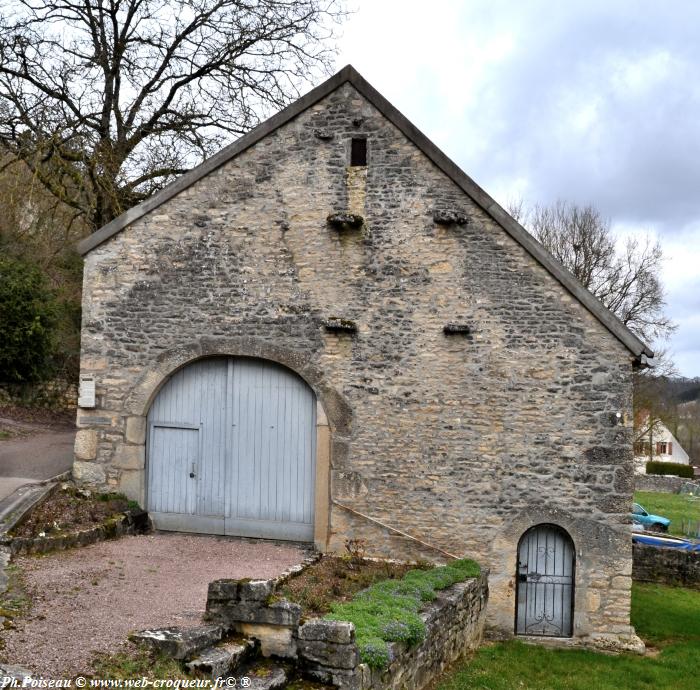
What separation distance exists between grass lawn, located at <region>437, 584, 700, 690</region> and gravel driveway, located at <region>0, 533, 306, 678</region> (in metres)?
2.56

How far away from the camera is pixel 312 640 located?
5.68 meters

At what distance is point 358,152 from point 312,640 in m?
6.93

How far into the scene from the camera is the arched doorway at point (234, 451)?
10508mm

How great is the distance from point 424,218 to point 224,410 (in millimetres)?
4011

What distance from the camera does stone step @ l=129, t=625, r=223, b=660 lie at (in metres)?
5.42

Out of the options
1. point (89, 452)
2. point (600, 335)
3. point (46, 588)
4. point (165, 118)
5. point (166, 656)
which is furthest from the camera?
point (165, 118)

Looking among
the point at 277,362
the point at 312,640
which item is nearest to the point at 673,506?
the point at 277,362

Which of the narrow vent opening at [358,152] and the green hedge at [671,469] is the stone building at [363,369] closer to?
the narrow vent opening at [358,152]

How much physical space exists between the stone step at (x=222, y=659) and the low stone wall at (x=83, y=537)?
366 cm

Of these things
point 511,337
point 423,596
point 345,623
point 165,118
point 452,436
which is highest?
point 165,118

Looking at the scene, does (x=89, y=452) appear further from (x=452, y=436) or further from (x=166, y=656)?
(x=166, y=656)

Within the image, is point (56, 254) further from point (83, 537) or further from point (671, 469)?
point (671, 469)

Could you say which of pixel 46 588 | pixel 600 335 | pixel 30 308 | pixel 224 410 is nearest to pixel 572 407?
pixel 600 335

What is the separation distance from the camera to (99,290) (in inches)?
427
